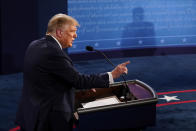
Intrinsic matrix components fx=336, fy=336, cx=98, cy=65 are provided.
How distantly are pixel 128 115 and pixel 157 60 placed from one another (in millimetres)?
5626

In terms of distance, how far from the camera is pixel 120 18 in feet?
26.8

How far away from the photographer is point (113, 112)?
273cm

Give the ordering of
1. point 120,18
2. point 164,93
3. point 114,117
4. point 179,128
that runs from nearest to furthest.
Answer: point 114,117 < point 179,128 < point 164,93 < point 120,18

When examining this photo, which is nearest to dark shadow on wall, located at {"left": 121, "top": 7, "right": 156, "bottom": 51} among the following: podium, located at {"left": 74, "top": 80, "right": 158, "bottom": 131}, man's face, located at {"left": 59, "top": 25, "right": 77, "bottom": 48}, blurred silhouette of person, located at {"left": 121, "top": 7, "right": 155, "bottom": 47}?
blurred silhouette of person, located at {"left": 121, "top": 7, "right": 155, "bottom": 47}

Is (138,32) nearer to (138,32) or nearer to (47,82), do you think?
(138,32)

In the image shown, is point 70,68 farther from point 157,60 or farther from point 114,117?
point 157,60

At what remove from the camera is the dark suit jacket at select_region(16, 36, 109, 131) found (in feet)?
7.59

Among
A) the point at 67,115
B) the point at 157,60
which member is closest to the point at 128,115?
the point at 67,115

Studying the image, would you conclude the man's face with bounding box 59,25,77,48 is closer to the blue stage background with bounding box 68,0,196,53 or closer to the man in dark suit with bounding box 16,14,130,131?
the man in dark suit with bounding box 16,14,130,131

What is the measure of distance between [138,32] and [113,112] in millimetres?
5851

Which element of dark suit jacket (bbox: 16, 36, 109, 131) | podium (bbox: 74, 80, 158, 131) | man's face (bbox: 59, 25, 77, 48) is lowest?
podium (bbox: 74, 80, 158, 131)

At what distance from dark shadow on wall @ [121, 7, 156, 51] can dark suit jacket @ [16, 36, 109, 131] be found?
19.8 feet

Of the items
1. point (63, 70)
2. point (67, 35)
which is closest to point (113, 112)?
point (63, 70)

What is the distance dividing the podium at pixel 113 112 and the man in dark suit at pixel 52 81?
24 cm
